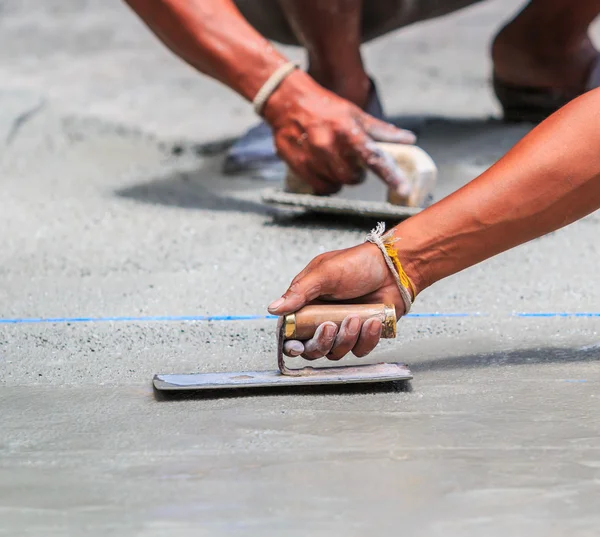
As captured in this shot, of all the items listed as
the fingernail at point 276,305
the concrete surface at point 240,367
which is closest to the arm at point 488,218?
the fingernail at point 276,305

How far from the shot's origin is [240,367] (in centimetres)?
133

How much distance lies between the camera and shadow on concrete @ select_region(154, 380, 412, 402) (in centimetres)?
122

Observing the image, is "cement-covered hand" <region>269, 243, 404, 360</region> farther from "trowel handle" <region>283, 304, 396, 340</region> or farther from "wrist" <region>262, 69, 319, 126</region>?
"wrist" <region>262, 69, 319, 126</region>

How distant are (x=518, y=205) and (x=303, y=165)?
853 mm

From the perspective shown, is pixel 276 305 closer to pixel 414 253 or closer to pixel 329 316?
pixel 329 316

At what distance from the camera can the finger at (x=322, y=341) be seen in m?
1.20

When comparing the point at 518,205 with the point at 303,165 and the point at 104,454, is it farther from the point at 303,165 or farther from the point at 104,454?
the point at 303,165

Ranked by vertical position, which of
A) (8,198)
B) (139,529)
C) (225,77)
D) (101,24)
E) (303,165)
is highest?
(139,529)

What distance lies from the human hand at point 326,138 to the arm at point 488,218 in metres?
0.69

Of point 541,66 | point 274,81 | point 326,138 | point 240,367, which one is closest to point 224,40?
point 274,81

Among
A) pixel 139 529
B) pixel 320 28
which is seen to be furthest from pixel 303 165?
pixel 139 529

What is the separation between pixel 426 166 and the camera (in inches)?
77.6

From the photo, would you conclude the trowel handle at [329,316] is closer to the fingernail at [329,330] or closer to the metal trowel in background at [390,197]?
the fingernail at [329,330]

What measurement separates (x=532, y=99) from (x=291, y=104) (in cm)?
101
